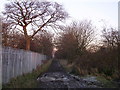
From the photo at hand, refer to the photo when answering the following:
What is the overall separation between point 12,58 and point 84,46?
2872 cm

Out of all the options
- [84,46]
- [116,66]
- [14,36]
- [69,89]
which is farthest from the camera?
[84,46]

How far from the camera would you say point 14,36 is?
108 ft

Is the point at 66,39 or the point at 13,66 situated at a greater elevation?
the point at 66,39

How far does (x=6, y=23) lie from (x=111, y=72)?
59.9ft

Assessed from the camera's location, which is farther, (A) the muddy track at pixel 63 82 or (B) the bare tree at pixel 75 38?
(B) the bare tree at pixel 75 38

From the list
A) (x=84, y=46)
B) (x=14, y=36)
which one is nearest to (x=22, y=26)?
(x=14, y=36)

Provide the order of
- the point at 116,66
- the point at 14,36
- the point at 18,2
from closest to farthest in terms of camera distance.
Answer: the point at 116,66 → the point at 18,2 → the point at 14,36

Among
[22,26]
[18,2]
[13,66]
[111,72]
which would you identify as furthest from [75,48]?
[13,66]

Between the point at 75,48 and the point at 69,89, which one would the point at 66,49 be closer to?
the point at 75,48

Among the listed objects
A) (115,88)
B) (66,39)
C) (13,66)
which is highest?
(66,39)

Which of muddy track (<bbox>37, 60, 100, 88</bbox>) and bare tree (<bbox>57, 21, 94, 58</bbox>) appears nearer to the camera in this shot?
muddy track (<bbox>37, 60, 100, 88</bbox>)

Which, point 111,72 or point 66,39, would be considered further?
→ point 66,39

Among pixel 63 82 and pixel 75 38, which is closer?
pixel 63 82

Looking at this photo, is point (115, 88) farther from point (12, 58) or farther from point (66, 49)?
point (66, 49)
